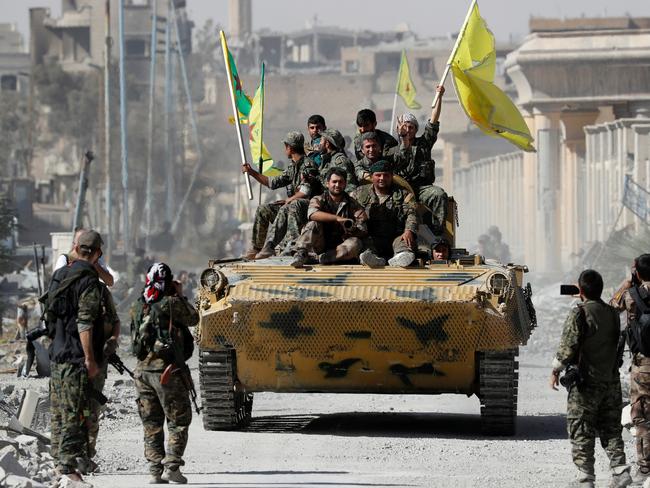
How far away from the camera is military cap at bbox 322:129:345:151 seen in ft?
51.1

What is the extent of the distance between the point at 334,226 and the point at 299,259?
0.62m

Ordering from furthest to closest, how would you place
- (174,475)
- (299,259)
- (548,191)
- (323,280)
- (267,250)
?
1. (548,191)
2. (267,250)
3. (299,259)
4. (323,280)
5. (174,475)

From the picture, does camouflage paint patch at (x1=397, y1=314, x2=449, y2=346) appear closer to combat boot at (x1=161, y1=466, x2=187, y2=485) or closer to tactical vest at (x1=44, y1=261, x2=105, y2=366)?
combat boot at (x1=161, y1=466, x2=187, y2=485)

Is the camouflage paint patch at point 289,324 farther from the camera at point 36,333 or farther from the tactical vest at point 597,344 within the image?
the tactical vest at point 597,344

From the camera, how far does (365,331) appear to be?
45.4ft

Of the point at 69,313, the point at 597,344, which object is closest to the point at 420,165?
the point at 597,344

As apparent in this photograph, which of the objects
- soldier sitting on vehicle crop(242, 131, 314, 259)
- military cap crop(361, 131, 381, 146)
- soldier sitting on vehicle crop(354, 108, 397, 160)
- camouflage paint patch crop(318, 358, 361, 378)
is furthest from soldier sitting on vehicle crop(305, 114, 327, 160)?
camouflage paint patch crop(318, 358, 361, 378)

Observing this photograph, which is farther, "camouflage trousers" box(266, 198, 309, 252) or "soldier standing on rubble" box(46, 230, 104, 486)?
"camouflage trousers" box(266, 198, 309, 252)

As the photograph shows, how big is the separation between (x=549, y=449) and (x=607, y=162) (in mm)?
30420

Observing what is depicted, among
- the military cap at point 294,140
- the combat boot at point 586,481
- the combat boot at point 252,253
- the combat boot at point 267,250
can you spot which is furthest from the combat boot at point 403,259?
the combat boot at point 586,481

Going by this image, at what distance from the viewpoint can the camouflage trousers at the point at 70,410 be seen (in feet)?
35.7

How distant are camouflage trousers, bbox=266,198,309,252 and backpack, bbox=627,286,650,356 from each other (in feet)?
13.5

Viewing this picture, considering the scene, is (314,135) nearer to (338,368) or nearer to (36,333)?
(338,368)

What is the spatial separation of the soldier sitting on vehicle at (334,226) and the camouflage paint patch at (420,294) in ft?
3.01
